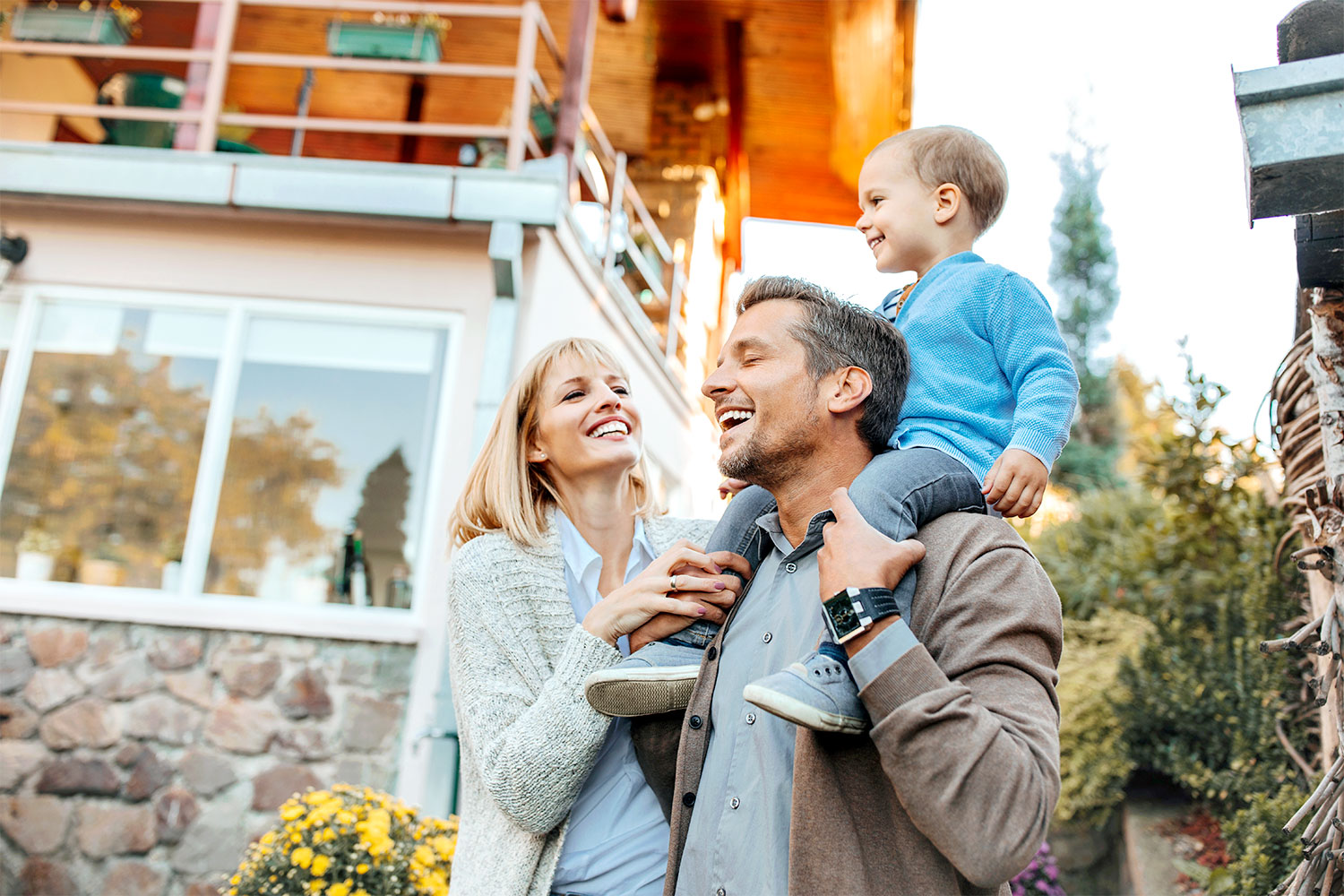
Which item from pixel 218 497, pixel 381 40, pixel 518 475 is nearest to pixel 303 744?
pixel 218 497

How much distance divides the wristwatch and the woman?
14.6 inches

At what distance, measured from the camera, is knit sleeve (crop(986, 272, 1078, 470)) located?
1.64 meters

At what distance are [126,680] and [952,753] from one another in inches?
188

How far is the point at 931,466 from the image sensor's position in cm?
157

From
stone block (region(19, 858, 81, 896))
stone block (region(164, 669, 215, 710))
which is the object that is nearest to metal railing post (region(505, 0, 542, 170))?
stone block (region(164, 669, 215, 710))

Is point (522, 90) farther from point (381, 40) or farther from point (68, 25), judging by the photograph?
point (68, 25)

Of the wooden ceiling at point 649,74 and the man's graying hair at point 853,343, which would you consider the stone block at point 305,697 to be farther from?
the wooden ceiling at point 649,74

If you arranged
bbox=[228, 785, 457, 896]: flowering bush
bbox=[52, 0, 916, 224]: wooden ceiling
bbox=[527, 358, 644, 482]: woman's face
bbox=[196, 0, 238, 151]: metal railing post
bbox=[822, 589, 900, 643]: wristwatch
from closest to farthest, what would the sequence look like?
1. bbox=[822, 589, 900, 643]: wristwatch
2. bbox=[527, 358, 644, 482]: woman's face
3. bbox=[228, 785, 457, 896]: flowering bush
4. bbox=[196, 0, 238, 151]: metal railing post
5. bbox=[52, 0, 916, 224]: wooden ceiling

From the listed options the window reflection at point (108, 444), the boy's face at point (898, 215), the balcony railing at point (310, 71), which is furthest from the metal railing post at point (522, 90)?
the boy's face at point (898, 215)

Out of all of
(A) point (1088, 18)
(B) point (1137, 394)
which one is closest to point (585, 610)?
(B) point (1137, 394)

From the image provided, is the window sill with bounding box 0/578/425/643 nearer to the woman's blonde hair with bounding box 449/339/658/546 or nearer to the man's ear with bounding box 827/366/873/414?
the woman's blonde hair with bounding box 449/339/658/546

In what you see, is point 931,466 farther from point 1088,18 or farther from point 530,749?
point 1088,18

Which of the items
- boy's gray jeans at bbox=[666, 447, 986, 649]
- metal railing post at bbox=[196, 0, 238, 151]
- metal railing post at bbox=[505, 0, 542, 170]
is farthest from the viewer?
metal railing post at bbox=[196, 0, 238, 151]

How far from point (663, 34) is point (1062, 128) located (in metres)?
13.4
